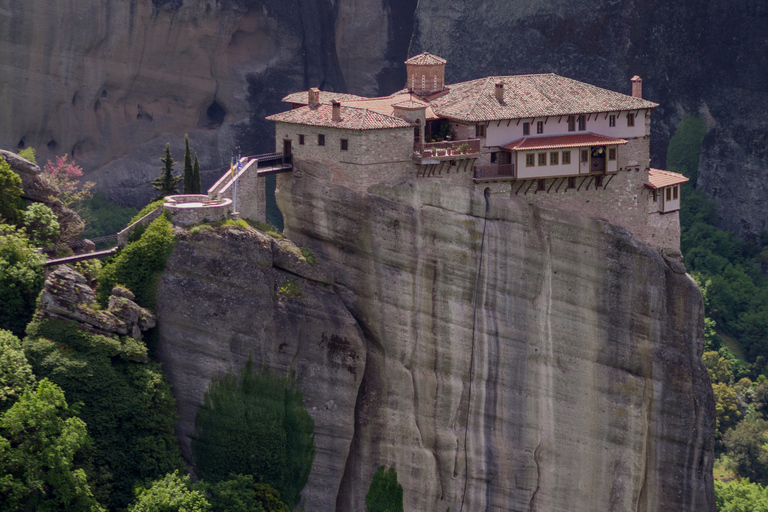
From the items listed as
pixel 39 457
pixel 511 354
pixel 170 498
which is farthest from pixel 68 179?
pixel 39 457

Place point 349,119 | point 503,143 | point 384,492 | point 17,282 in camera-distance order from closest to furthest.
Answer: point 17,282 < point 349,119 < point 503,143 < point 384,492

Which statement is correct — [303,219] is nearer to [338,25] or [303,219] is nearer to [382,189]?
[382,189]

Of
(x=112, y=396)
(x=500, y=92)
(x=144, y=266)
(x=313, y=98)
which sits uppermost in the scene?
(x=500, y=92)

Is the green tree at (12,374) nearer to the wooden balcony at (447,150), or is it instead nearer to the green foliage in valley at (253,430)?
the green foliage in valley at (253,430)

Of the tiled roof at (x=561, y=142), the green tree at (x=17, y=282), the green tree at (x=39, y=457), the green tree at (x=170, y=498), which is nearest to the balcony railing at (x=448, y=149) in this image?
the tiled roof at (x=561, y=142)

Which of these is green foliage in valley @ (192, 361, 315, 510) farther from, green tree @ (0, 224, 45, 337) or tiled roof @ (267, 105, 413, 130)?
tiled roof @ (267, 105, 413, 130)

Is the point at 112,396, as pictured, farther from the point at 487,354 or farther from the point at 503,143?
the point at 503,143

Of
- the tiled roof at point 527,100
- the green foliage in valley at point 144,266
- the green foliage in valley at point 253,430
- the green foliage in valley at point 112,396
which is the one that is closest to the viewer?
the green foliage in valley at point 112,396
